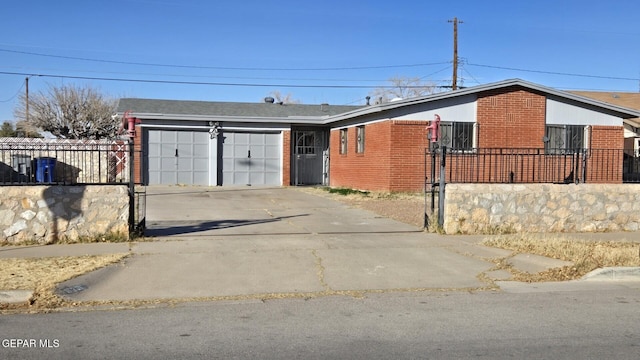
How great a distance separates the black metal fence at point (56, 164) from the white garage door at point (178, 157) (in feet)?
5.23

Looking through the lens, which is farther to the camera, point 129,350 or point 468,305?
point 468,305

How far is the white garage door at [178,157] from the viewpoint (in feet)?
77.8

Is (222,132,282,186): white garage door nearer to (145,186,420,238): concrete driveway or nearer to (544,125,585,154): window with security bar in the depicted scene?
(145,186,420,238): concrete driveway

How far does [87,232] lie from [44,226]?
28.0 inches

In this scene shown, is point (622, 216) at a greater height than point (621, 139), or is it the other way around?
point (621, 139)

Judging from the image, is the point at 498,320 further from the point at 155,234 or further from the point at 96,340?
the point at 155,234

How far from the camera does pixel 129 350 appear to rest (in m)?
4.93

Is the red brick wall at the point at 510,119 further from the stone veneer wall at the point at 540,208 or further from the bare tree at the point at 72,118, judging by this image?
the bare tree at the point at 72,118

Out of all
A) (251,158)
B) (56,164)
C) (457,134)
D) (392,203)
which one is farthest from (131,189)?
(251,158)

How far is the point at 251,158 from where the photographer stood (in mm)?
24844

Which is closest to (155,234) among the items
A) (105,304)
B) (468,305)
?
(105,304)

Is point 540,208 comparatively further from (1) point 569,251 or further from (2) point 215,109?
(2) point 215,109

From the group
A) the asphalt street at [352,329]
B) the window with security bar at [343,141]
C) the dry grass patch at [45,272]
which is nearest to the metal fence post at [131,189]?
the dry grass patch at [45,272]

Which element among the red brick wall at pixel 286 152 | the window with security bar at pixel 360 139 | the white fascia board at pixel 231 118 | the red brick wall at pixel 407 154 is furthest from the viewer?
the red brick wall at pixel 286 152
